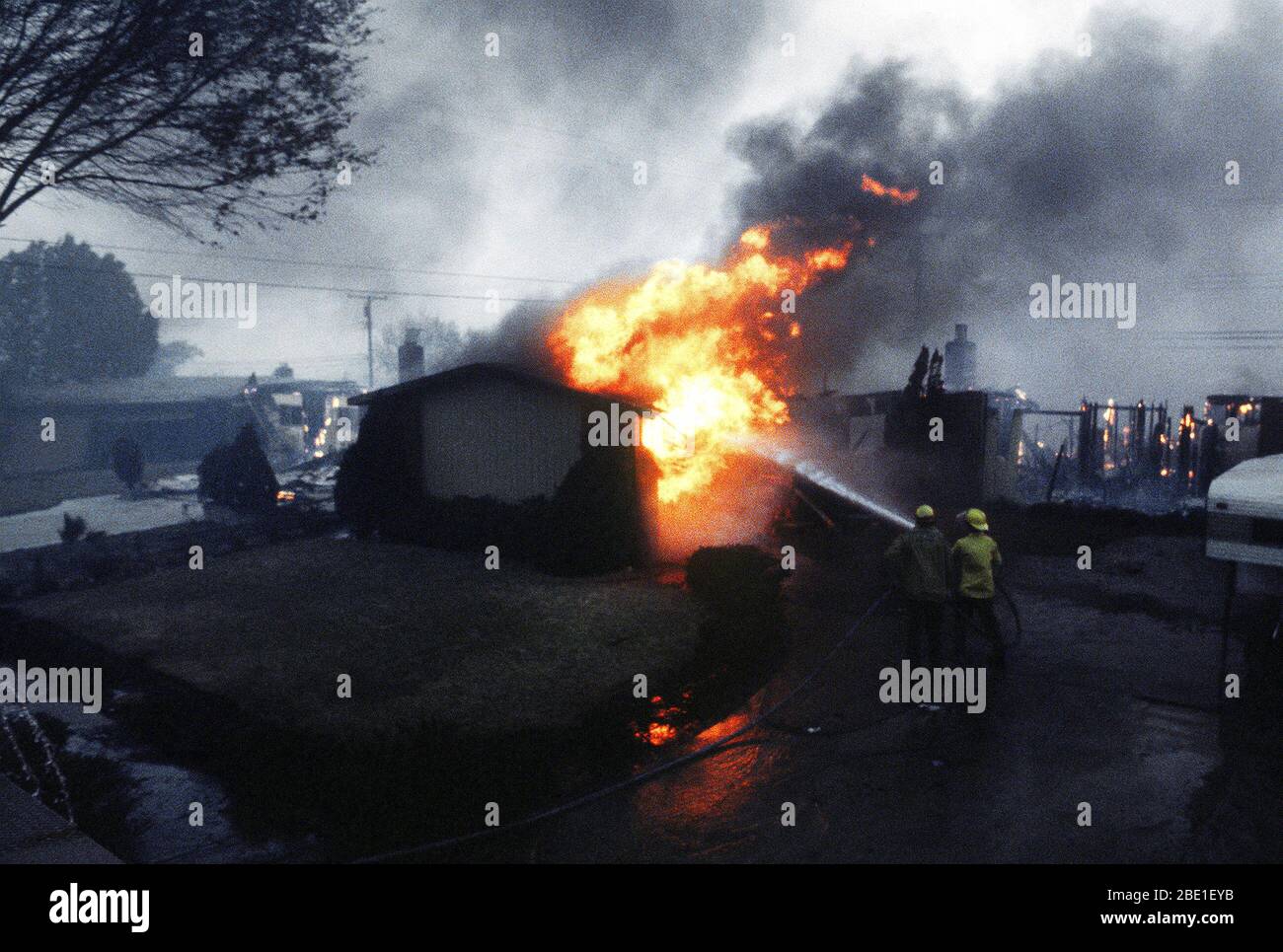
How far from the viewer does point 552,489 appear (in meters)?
16.7

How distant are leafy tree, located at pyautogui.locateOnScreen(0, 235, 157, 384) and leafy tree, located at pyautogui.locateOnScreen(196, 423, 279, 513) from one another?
44.3 metres

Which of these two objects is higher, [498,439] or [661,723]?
A: [498,439]

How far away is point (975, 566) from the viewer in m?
8.73

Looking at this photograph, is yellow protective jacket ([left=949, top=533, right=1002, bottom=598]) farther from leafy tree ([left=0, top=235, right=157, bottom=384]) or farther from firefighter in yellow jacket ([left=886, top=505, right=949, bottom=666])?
leafy tree ([left=0, top=235, right=157, bottom=384])

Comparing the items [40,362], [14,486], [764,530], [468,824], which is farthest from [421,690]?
[40,362]

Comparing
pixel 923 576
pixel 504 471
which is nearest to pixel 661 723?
pixel 923 576

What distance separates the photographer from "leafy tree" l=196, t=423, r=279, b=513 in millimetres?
25453

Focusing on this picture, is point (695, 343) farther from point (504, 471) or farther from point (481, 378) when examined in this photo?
point (504, 471)

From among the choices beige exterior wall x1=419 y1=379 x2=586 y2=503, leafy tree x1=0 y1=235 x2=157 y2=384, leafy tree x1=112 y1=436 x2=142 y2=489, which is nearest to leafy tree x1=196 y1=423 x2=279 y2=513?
beige exterior wall x1=419 y1=379 x2=586 y2=503

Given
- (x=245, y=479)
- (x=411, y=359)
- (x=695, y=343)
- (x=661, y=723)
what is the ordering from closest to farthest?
(x=661, y=723), (x=695, y=343), (x=245, y=479), (x=411, y=359)

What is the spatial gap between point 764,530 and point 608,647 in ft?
31.1

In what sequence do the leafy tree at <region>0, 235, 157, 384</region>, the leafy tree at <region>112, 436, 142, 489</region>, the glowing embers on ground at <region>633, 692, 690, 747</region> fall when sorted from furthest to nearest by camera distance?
the leafy tree at <region>0, 235, 157, 384</region>, the leafy tree at <region>112, 436, 142, 489</region>, the glowing embers on ground at <region>633, 692, 690, 747</region>

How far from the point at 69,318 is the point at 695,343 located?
6416 cm
